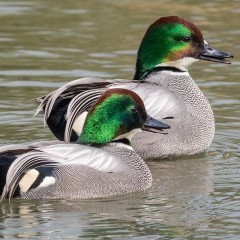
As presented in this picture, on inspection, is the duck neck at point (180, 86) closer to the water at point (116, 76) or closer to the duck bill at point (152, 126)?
the water at point (116, 76)

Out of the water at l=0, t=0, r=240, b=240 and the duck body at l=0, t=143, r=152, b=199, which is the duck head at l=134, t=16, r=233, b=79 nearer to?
the water at l=0, t=0, r=240, b=240

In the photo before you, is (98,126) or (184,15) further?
(184,15)

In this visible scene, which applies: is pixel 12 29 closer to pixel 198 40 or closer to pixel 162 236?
pixel 198 40

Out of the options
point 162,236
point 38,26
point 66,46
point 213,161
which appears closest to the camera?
point 162,236

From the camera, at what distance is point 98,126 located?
34.3 ft

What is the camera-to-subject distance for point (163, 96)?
12164mm

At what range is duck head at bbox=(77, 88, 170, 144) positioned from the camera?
34.3ft

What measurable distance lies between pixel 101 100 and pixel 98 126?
0.72 feet

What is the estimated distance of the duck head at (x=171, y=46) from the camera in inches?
489

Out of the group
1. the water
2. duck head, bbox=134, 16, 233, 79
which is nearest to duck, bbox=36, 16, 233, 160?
duck head, bbox=134, 16, 233, 79

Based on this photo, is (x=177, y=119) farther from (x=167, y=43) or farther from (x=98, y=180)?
(x=98, y=180)

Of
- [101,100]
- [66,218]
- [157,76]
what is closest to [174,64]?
[157,76]

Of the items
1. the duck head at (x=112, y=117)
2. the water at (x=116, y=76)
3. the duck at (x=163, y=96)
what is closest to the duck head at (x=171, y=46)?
the duck at (x=163, y=96)

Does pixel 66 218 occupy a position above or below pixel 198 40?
below
